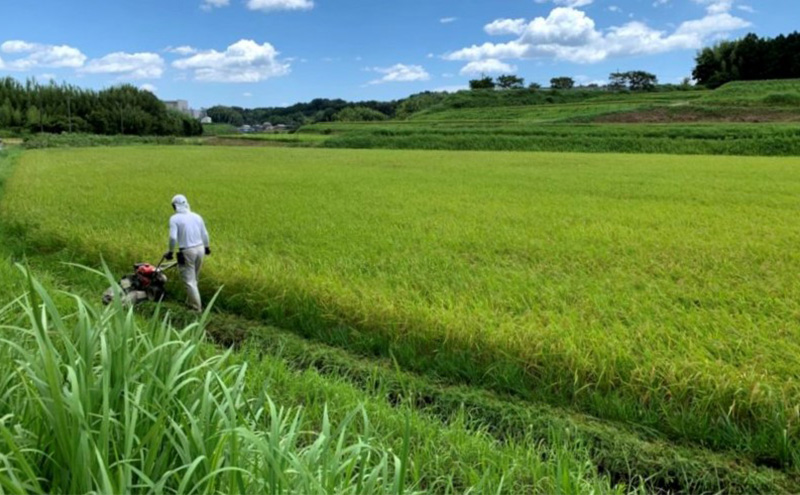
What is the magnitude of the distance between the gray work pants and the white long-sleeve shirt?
6 centimetres

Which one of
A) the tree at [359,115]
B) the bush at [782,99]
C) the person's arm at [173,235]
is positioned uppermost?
the tree at [359,115]

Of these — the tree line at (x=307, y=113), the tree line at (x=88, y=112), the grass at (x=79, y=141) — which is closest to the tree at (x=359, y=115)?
the tree line at (x=307, y=113)

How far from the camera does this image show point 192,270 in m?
5.34

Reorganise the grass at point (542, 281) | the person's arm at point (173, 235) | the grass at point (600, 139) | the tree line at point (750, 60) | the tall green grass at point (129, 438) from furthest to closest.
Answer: the tree line at point (750, 60) → the grass at point (600, 139) → the person's arm at point (173, 235) → the grass at point (542, 281) → the tall green grass at point (129, 438)

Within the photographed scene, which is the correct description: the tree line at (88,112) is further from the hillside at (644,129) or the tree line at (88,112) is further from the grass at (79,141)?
the hillside at (644,129)

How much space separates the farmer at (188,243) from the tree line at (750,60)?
62.3 meters

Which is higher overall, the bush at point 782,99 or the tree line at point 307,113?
the tree line at point 307,113

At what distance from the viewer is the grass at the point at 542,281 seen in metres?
3.44

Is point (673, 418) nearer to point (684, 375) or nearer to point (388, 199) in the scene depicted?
point (684, 375)

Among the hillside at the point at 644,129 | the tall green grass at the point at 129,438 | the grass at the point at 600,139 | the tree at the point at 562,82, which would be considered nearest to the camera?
the tall green grass at the point at 129,438

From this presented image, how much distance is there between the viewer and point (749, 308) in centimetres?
459

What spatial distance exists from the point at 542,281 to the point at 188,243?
344cm

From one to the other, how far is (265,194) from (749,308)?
31.7ft

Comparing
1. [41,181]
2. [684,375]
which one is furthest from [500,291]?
[41,181]
